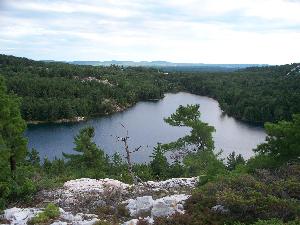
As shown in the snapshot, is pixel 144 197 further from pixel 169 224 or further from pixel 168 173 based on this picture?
pixel 168 173

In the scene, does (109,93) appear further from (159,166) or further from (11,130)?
(11,130)

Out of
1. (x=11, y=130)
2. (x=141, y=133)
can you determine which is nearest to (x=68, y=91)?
(x=141, y=133)

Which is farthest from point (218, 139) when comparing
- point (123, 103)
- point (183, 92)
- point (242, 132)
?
point (183, 92)

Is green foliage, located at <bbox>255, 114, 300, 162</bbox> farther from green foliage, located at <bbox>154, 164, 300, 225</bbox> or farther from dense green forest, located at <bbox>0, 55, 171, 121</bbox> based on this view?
dense green forest, located at <bbox>0, 55, 171, 121</bbox>

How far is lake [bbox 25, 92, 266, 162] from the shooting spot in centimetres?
6819

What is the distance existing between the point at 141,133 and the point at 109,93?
50.2 metres

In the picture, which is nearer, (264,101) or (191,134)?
(191,134)

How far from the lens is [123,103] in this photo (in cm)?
12525

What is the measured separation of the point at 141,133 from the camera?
8225cm

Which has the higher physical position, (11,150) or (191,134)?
(11,150)

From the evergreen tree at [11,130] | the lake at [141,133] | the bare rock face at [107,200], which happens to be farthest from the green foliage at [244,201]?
the lake at [141,133]

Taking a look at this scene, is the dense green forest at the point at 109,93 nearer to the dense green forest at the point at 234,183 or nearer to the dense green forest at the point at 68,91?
the dense green forest at the point at 68,91

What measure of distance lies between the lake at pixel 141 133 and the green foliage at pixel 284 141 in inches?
Result: 1385

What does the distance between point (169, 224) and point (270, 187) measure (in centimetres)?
409
